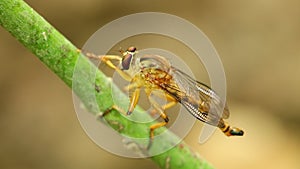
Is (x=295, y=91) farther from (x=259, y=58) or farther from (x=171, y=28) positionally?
(x=171, y=28)

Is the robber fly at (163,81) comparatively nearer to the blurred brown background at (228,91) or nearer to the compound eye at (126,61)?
the compound eye at (126,61)

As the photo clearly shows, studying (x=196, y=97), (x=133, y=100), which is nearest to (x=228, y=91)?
(x=196, y=97)

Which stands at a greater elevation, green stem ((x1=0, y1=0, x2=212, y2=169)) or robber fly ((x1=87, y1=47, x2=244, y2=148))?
robber fly ((x1=87, y1=47, x2=244, y2=148))

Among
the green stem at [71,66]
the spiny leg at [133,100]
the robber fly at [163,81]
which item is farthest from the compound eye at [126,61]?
the green stem at [71,66]

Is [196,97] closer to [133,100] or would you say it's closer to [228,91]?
[133,100]

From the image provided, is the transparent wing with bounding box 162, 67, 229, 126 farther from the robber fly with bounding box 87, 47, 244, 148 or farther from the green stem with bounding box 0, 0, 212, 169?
the green stem with bounding box 0, 0, 212, 169

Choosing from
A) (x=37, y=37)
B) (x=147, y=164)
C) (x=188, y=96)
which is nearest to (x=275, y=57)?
(x=147, y=164)

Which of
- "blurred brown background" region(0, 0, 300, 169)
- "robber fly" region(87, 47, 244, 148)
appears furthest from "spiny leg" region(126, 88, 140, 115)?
"blurred brown background" region(0, 0, 300, 169)
